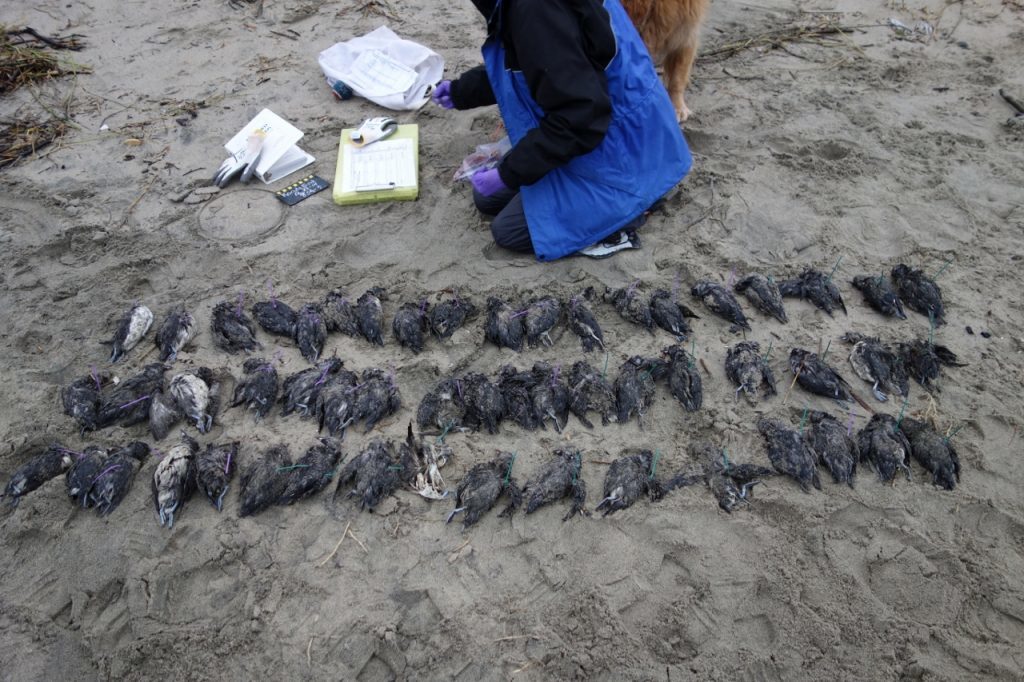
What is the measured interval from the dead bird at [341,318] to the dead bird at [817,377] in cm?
250

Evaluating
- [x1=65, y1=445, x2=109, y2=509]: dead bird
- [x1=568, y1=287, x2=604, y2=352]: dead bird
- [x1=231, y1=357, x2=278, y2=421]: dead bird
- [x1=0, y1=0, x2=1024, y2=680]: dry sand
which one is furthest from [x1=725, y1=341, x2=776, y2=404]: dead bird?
[x1=65, y1=445, x2=109, y2=509]: dead bird

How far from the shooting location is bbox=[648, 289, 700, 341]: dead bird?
3623 mm

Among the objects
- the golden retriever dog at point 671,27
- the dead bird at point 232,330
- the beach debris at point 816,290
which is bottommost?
the dead bird at point 232,330

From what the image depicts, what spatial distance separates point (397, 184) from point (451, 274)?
94 centimetres

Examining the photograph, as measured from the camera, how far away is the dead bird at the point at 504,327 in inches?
142

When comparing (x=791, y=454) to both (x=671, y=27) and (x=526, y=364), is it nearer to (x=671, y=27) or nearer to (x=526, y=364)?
(x=526, y=364)

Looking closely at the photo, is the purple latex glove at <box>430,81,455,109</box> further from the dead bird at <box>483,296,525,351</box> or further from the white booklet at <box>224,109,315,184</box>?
the dead bird at <box>483,296,525,351</box>

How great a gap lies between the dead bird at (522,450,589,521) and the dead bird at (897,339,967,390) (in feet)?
6.34

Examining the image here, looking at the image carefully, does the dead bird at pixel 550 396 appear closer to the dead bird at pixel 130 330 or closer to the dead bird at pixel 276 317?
the dead bird at pixel 276 317

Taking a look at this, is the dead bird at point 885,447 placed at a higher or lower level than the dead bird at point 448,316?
higher

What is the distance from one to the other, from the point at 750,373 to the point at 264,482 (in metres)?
→ 2.53

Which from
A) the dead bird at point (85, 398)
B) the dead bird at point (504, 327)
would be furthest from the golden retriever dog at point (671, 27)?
the dead bird at point (85, 398)

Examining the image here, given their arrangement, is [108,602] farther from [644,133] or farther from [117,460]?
[644,133]

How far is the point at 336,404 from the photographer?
326 centimetres
